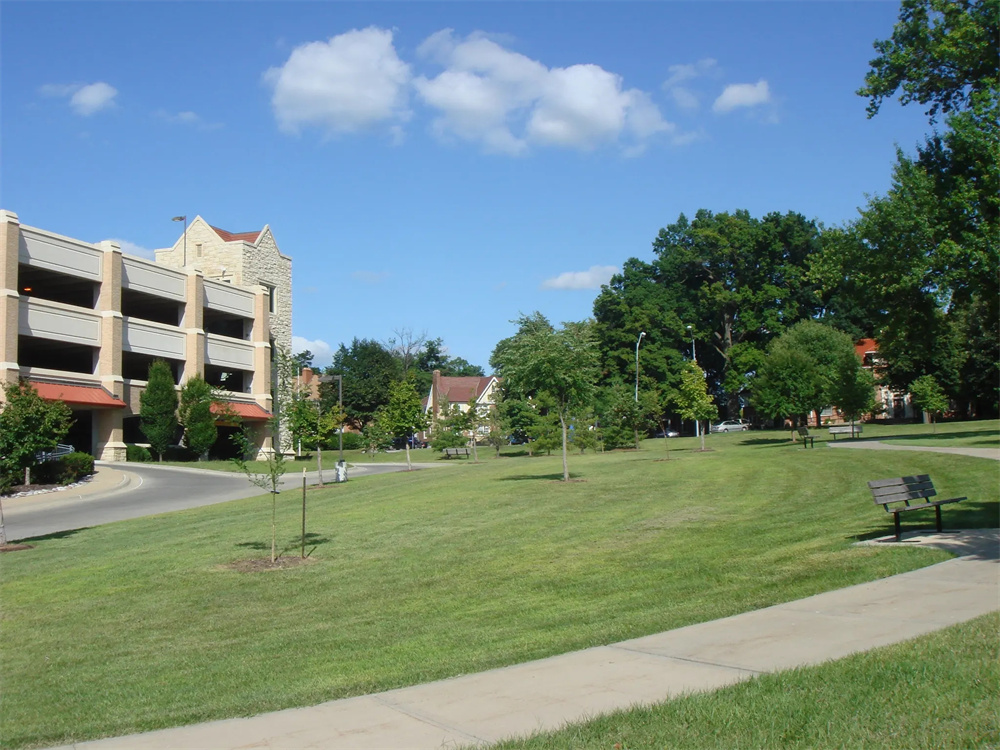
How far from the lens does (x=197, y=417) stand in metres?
52.5

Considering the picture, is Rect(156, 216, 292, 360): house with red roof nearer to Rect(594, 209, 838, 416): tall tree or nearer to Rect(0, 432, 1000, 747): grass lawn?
Rect(594, 209, 838, 416): tall tree

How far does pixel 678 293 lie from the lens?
82625 millimetres

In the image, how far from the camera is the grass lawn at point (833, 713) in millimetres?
4816

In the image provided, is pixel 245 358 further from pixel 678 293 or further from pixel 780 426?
pixel 780 426

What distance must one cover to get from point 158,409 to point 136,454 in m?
2.89

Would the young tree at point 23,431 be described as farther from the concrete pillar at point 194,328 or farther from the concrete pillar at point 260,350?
the concrete pillar at point 260,350

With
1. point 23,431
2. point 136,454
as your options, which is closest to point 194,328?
point 136,454

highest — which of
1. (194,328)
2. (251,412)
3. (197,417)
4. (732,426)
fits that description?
(194,328)

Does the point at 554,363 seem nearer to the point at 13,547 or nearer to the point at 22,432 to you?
the point at 22,432

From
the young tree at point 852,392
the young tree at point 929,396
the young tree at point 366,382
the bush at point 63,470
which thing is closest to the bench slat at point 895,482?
the bush at point 63,470

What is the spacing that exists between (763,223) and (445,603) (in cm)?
7288

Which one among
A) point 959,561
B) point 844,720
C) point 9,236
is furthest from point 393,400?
point 844,720

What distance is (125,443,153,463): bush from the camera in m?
49.8

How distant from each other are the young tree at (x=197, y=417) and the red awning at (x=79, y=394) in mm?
4753
